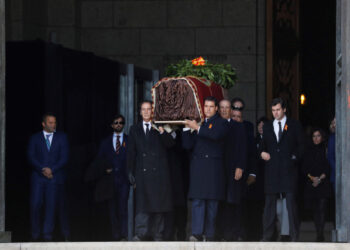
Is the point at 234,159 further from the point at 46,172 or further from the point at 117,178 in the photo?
the point at 46,172

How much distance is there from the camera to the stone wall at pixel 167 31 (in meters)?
18.2

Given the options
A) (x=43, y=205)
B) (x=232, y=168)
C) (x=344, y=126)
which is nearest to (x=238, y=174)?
(x=232, y=168)

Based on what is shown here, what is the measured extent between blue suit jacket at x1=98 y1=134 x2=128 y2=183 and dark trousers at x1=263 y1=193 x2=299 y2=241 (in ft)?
8.69

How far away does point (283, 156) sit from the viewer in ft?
42.7

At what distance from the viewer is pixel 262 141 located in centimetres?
1316

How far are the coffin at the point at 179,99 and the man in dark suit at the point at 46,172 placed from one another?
1.67 meters

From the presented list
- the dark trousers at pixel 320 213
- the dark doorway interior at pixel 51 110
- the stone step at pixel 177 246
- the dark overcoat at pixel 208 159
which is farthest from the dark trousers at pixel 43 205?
the dark trousers at pixel 320 213

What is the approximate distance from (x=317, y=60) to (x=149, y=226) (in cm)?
745

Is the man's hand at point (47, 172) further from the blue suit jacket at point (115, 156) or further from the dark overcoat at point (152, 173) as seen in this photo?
the dark overcoat at point (152, 173)

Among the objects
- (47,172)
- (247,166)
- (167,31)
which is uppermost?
(167,31)

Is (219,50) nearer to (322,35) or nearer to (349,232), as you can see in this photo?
(322,35)

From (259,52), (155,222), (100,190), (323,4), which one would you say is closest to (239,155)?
(155,222)

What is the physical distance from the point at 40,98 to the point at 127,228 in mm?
2341

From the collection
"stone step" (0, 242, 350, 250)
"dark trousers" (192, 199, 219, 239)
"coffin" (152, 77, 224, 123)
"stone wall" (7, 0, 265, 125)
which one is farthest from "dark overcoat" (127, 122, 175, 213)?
"stone wall" (7, 0, 265, 125)
